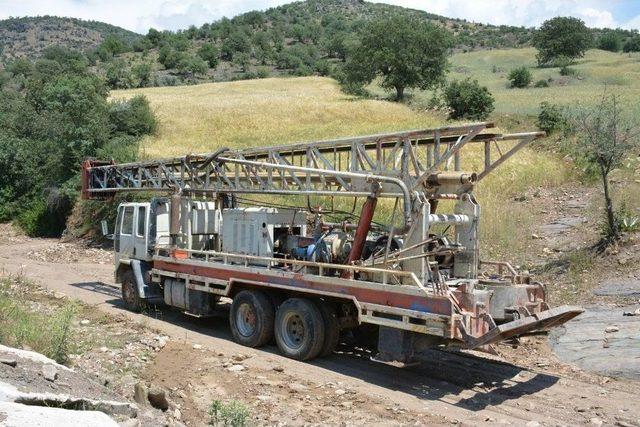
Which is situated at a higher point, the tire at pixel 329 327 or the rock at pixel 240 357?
the tire at pixel 329 327

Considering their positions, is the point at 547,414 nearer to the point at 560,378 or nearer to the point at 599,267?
the point at 560,378

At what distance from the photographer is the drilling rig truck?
9812mm

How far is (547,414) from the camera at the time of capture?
876 centimetres

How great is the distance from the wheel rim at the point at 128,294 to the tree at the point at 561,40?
8841cm

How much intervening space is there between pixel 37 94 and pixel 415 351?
40430mm

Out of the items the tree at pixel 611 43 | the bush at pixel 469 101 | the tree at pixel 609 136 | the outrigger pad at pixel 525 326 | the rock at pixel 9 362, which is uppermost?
the tree at pixel 611 43

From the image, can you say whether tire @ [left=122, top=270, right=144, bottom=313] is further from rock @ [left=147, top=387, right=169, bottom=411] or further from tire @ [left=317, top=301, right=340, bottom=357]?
rock @ [left=147, top=387, right=169, bottom=411]

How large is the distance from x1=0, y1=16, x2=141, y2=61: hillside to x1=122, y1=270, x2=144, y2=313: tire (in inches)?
5870

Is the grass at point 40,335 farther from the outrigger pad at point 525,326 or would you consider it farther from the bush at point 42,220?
the bush at point 42,220

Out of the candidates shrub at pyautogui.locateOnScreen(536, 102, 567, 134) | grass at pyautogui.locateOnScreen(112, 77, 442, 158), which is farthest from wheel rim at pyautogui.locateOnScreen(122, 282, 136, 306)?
shrub at pyautogui.locateOnScreen(536, 102, 567, 134)

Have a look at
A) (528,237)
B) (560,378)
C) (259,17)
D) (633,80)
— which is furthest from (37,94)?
(259,17)

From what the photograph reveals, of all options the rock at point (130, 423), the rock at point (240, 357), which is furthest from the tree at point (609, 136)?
the rock at point (130, 423)

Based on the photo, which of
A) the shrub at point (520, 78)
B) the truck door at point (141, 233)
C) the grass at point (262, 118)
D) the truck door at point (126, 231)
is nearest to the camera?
the truck door at point (141, 233)

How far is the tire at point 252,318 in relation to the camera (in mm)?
11953
